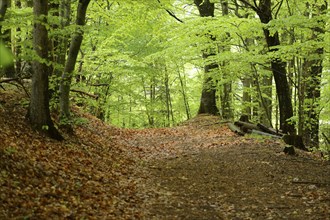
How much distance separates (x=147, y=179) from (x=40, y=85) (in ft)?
12.6

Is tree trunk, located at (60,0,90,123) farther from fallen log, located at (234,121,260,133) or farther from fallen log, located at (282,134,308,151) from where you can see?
fallen log, located at (234,121,260,133)

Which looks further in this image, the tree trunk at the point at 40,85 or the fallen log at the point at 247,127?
the fallen log at the point at 247,127

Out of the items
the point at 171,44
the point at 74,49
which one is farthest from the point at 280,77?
the point at 74,49

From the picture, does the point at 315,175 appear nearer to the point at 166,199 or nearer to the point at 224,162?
the point at 224,162

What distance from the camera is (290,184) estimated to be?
9133mm

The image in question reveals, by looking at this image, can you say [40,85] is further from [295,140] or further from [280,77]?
[295,140]

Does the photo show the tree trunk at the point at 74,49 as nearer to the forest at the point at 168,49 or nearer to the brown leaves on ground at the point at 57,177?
the forest at the point at 168,49

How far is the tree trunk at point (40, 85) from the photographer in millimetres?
9371

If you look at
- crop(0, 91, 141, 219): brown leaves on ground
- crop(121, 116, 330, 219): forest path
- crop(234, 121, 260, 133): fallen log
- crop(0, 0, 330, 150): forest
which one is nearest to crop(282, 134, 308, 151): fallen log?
crop(0, 0, 330, 150): forest

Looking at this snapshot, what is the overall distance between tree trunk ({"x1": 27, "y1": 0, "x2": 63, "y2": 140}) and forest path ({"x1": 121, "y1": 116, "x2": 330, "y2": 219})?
3067mm

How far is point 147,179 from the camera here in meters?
9.66

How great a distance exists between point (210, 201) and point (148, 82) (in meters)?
21.8

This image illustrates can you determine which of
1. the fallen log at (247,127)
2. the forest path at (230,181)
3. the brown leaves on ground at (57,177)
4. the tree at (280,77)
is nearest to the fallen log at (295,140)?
the forest path at (230,181)

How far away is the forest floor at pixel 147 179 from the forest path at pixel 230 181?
0.02 meters
